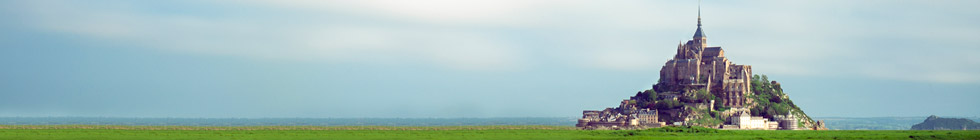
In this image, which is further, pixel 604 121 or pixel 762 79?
pixel 762 79

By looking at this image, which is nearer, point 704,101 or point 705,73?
point 704,101

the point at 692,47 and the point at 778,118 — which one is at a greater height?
the point at 692,47

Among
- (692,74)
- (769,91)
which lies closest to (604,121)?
(692,74)

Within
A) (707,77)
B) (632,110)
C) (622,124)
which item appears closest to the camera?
(622,124)

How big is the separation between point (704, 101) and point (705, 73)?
36.6ft

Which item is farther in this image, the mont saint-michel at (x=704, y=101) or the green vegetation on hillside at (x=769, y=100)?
the green vegetation on hillside at (x=769, y=100)

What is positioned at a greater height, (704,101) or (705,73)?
(705,73)

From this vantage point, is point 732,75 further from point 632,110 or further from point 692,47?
point 632,110

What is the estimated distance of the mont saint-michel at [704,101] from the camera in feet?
489

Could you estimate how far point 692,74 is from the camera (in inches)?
6526

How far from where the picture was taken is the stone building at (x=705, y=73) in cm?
16225

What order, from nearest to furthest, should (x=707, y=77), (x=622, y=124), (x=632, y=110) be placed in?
(x=622, y=124), (x=632, y=110), (x=707, y=77)

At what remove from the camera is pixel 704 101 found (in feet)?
512

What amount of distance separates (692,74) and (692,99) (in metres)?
9.53
